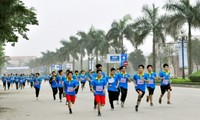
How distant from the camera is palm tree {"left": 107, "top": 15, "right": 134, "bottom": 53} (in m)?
59.4

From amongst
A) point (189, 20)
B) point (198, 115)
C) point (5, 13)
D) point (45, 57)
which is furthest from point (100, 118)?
point (45, 57)

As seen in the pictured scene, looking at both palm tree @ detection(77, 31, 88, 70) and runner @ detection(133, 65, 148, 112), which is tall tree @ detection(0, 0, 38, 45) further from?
palm tree @ detection(77, 31, 88, 70)

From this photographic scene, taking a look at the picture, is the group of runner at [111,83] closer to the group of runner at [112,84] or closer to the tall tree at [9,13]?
the group of runner at [112,84]

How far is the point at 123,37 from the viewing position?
198 ft

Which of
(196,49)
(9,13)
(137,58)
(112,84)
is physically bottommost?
(112,84)

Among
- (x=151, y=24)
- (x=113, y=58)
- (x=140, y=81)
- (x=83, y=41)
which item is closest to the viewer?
(x=140, y=81)

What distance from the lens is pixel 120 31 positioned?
60.1m

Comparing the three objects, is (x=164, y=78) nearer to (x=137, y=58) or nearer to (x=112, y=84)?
(x=112, y=84)

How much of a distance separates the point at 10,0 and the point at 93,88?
196 inches

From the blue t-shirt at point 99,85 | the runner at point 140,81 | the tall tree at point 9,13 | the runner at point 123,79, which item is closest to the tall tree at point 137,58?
the tall tree at point 9,13

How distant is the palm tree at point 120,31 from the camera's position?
2340 inches

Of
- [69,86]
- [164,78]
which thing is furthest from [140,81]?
[69,86]

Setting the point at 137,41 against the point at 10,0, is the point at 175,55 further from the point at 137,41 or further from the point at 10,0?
the point at 10,0

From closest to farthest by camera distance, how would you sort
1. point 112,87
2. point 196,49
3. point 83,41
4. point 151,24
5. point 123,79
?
point 112,87, point 123,79, point 151,24, point 83,41, point 196,49
